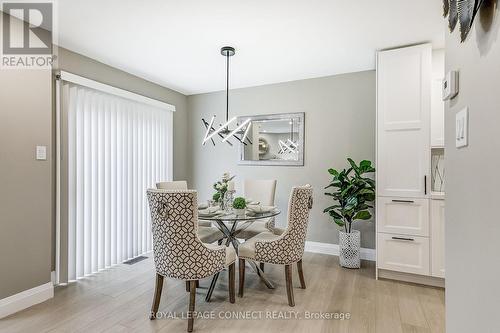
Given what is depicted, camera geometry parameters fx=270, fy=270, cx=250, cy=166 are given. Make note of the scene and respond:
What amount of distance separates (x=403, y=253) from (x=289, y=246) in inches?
52.4

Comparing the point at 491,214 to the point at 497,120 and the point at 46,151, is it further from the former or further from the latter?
the point at 46,151

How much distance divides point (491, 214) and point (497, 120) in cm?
24

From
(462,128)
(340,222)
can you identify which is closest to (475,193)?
(462,128)

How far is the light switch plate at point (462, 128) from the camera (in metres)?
0.88

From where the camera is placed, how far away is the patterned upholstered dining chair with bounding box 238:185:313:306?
7.84 feet

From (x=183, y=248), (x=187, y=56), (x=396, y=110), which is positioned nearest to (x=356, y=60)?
(x=396, y=110)

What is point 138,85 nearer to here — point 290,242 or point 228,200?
point 228,200

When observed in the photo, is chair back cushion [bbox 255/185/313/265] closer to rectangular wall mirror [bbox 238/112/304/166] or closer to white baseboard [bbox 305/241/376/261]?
white baseboard [bbox 305/241/376/261]

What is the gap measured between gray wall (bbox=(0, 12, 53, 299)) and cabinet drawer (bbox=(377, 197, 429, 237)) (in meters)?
3.37

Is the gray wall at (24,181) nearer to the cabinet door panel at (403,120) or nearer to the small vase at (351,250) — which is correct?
the small vase at (351,250)

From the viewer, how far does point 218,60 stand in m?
3.26

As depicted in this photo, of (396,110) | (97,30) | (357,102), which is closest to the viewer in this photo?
(97,30)

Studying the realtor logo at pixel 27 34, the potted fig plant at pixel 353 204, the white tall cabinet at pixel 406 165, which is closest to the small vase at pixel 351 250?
the potted fig plant at pixel 353 204

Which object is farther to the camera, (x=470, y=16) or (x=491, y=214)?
(x=470, y=16)
